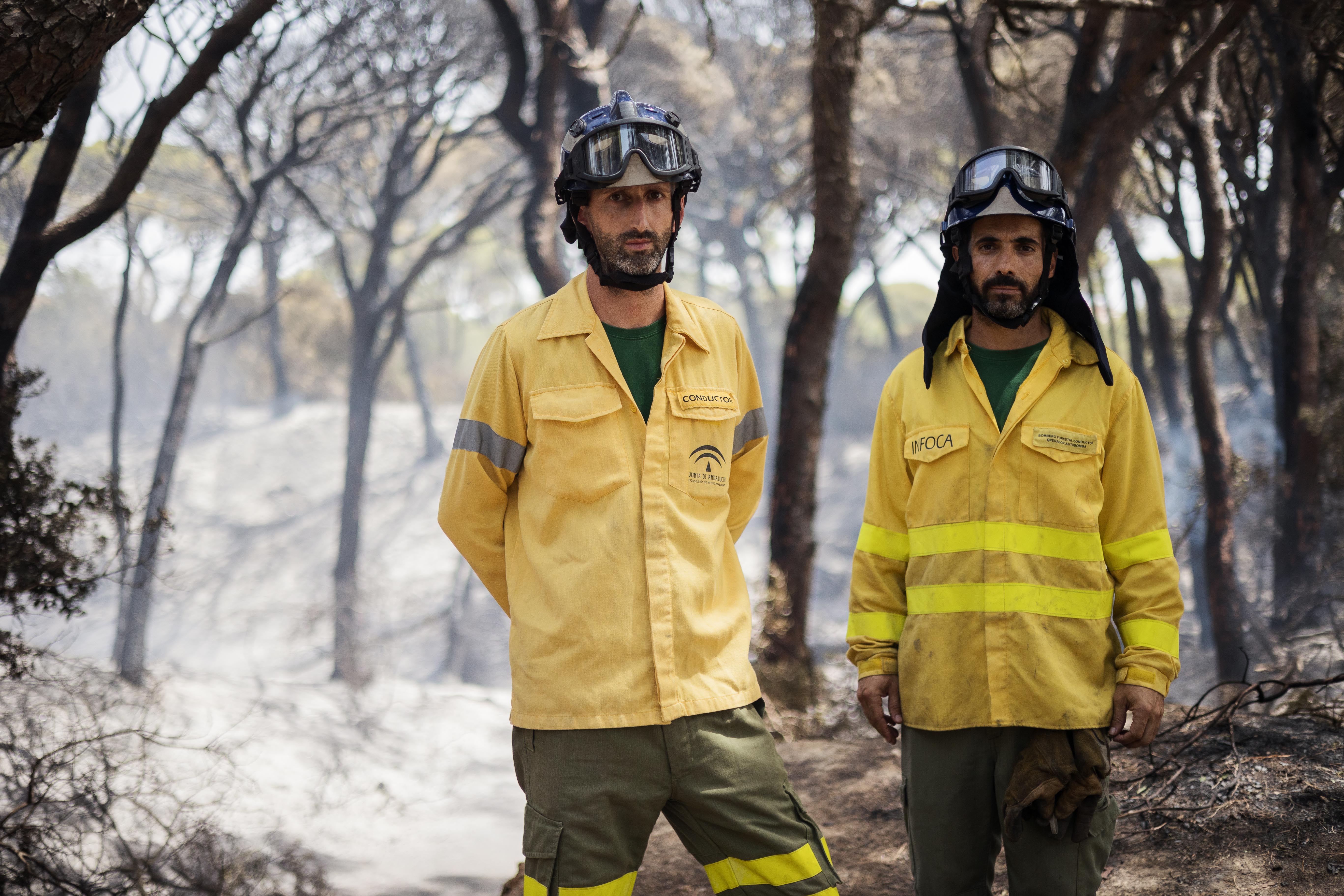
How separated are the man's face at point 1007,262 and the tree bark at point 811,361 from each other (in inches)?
156

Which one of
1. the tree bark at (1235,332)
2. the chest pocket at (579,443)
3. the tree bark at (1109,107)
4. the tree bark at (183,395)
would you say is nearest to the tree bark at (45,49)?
the chest pocket at (579,443)

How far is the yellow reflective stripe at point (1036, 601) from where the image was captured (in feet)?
7.20

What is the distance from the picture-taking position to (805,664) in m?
6.50

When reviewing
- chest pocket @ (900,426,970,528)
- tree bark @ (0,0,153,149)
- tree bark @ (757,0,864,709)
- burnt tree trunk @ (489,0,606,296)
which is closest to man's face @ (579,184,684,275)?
chest pocket @ (900,426,970,528)

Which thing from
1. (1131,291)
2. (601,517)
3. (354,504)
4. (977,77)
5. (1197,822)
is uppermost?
(977,77)

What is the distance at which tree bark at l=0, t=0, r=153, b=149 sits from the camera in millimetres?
2494

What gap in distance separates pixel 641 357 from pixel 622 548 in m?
0.49

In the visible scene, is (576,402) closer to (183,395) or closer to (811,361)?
(811,361)

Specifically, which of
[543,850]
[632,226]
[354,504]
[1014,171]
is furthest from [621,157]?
[354,504]

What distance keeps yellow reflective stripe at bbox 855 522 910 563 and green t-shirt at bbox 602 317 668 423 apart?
64 cm

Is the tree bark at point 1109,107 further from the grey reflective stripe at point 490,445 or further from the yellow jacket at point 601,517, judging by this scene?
the grey reflective stripe at point 490,445

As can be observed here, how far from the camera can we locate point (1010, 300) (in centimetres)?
231

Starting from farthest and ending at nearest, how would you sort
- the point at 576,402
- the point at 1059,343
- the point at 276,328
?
1. the point at 276,328
2. the point at 1059,343
3. the point at 576,402

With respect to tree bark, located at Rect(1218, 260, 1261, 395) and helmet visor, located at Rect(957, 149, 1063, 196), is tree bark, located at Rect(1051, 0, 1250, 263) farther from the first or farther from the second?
tree bark, located at Rect(1218, 260, 1261, 395)
